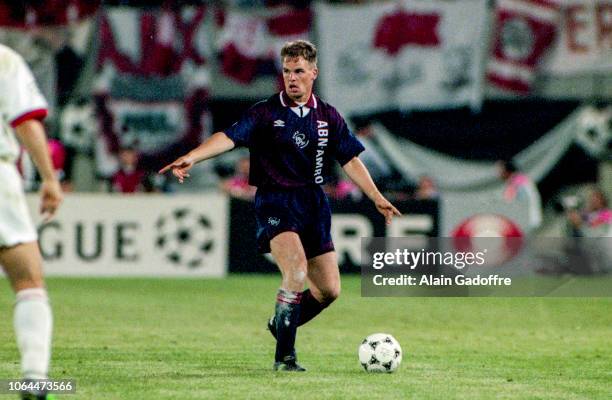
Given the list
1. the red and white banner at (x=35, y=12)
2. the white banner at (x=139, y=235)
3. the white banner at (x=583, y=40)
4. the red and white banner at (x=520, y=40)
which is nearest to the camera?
the white banner at (x=139, y=235)

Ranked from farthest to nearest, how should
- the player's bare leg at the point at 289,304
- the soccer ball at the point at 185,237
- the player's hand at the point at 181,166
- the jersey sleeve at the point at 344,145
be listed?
the soccer ball at the point at 185,237, the jersey sleeve at the point at 344,145, the player's bare leg at the point at 289,304, the player's hand at the point at 181,166

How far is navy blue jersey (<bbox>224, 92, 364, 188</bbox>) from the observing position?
346 inches

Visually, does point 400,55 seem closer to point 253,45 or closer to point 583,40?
point 253,45

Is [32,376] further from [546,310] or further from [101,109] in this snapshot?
[101,109]

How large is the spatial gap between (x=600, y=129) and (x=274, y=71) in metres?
5.43

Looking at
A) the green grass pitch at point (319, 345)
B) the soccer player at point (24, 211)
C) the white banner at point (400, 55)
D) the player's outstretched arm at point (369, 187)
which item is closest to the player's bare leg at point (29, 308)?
the soccer player at point (24, 211)

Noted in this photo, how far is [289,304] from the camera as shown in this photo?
8531 millimetres

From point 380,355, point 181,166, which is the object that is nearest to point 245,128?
point 181,166

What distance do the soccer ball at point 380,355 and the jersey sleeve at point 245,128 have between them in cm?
152

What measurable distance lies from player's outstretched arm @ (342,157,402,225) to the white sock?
10.4 feet

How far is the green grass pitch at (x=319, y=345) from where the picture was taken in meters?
7.71

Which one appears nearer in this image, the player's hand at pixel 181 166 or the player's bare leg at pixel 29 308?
the player's bare leg at pixel 29 308

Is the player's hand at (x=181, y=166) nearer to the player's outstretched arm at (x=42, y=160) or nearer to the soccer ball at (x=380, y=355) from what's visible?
the soccer ball at (x=380, y=355)

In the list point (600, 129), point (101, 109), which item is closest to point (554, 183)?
point (600, 129)
